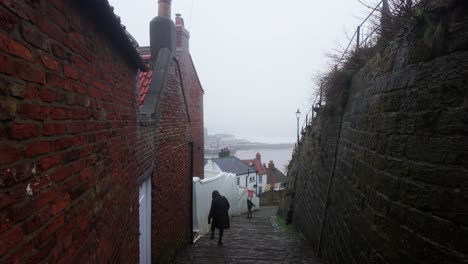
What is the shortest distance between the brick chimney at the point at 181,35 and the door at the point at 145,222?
27.6ft

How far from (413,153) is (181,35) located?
11.5 metres

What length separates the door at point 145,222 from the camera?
16.3ft

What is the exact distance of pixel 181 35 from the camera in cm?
1273

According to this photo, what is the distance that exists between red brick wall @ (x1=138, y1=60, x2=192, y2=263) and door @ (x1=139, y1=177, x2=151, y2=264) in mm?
136

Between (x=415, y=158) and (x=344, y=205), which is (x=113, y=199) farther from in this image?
(x=344, y=205)

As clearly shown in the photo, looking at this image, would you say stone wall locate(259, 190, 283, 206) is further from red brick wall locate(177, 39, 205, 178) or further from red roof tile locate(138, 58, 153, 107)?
red roof tile locate(138, 58, 153, 107)

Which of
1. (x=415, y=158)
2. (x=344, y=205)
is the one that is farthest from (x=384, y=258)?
(x=344, y=205)

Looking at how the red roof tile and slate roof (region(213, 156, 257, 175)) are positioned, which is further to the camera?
slate roof (region(213, 156, 257, 175))

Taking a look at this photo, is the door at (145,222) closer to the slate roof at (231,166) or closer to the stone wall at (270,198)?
the stone wall at (270,198)

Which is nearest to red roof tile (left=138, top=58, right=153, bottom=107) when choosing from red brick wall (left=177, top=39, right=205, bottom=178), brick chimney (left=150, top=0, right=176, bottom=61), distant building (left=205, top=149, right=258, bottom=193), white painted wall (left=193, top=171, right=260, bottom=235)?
brick chimney (left=150, top=0, right=176, bottom=61)

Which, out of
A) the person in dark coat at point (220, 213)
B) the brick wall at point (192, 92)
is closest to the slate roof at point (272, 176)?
the brick wall at point (192, 92)

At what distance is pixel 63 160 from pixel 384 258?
3.27 meters

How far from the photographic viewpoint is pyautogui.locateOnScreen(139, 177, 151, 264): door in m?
4.96

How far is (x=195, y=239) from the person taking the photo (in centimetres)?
926
